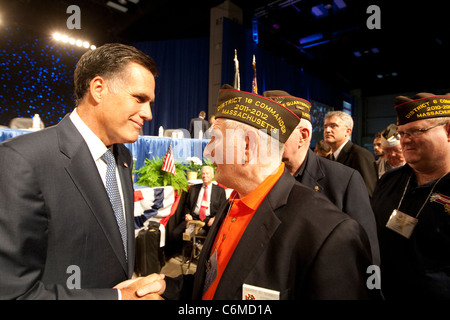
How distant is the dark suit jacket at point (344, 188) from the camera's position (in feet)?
5.12

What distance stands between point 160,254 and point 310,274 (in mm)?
3450

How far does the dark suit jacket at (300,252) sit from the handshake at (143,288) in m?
0.39

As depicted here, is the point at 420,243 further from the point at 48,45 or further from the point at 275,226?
the point at 48,45

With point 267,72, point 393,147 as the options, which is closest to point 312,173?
point 393,147

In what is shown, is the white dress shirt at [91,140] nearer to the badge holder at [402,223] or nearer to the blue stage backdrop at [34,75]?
the badge holder at [402,223]

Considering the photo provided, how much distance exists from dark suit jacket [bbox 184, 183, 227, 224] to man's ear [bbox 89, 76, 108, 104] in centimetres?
328

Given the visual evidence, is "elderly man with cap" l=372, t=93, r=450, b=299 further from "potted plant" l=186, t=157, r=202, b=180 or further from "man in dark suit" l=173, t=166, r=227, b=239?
"potted plant" l=186, t=157, r=202, b=180

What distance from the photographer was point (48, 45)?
9.20 metres

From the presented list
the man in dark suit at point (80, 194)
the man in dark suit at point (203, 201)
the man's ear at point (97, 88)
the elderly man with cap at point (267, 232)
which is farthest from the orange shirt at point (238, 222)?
the man in dark suit at point (203, 201)

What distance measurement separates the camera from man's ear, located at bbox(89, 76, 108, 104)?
3.86 ft

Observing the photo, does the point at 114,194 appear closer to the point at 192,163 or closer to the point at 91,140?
the point at 91,140

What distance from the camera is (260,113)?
3.44ft

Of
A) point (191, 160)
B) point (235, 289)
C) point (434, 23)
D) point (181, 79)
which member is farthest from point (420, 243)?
point (181, 79)

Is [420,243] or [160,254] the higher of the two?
[420,243]
